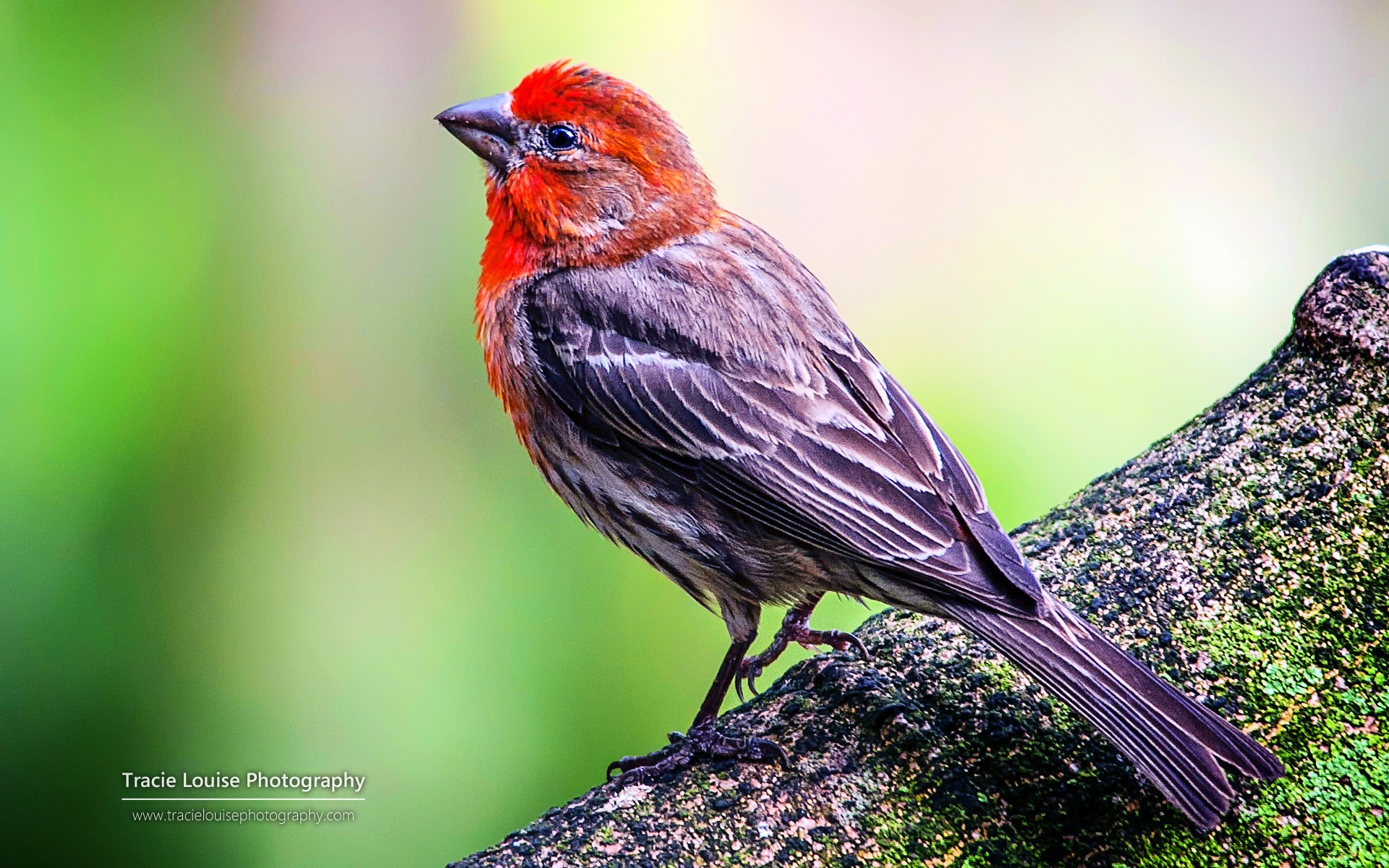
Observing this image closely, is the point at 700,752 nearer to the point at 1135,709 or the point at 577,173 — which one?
the point at 1135,709

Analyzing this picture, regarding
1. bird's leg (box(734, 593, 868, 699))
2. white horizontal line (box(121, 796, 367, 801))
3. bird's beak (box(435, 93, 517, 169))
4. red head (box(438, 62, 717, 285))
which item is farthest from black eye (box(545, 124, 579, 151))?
white horizontal line (box(121, 796, 367, 801))

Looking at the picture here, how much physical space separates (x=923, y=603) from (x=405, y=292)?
2.89 meters

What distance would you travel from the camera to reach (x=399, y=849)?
14.1ft

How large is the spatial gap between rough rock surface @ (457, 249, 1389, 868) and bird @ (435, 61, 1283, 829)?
13 centimetres

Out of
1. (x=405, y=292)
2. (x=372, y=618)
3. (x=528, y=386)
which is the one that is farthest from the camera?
(x=405, y=292)

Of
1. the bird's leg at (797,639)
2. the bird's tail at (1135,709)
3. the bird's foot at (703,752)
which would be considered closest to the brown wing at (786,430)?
the bird's tail at (1135,709)

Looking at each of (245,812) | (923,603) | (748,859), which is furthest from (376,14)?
(748,859)

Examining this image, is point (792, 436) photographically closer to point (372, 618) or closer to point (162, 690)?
point (372, 618)

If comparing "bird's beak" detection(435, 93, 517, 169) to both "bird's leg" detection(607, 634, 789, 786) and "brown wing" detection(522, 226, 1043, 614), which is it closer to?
"brown wing" detection(522, 226, 1043, 614)

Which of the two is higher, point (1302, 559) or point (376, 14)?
point (376, 14)

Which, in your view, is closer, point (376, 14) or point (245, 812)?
point (245, 812)

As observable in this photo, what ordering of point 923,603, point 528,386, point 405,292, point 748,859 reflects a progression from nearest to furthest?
point 748,859 → point 923,603 → point 528,386 → point 405,292

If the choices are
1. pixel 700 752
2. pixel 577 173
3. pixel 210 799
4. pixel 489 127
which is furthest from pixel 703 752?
pixel 210 799

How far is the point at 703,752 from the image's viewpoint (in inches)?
106
